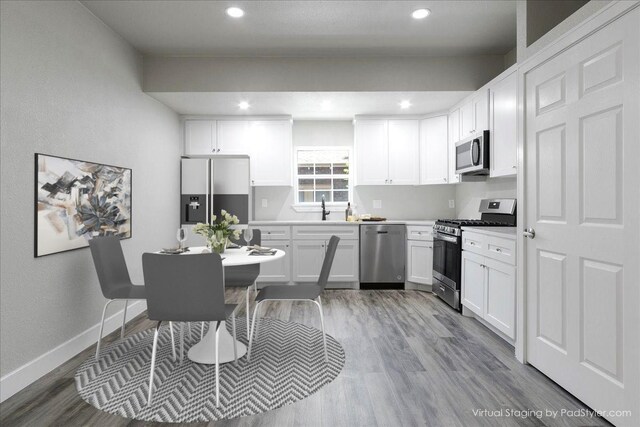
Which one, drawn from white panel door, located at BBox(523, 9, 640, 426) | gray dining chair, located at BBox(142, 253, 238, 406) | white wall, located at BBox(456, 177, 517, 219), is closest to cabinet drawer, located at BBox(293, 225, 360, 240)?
white wall, located at BBox(456, 177, 517, 219)

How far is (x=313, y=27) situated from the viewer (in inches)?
128

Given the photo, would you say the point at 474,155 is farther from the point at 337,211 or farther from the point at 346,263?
the point at 337,211

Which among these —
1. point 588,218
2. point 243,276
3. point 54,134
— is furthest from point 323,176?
point 588,218

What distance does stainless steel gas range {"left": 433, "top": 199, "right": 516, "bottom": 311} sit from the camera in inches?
143

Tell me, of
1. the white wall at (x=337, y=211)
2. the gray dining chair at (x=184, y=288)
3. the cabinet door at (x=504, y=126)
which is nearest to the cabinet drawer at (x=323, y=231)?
the white wall at (x=337, y=211)

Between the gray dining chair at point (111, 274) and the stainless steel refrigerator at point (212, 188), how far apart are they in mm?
1758

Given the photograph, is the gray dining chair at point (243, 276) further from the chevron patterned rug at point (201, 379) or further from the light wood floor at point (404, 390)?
the light wood floor at point (404, 390)

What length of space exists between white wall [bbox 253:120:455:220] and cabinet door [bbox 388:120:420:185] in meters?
0.40

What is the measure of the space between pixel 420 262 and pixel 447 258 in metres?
0.64

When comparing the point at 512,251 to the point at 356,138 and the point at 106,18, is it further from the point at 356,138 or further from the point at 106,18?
the point at 106,18

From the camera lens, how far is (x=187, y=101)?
4191 millimetres

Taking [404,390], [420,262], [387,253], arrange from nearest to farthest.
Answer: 1. [404,390]
2. [420,262]
3. [387,253]

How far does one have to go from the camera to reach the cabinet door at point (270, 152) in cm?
488

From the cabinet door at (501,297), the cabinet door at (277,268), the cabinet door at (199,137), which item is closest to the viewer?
the cabinet door at (501,297)
